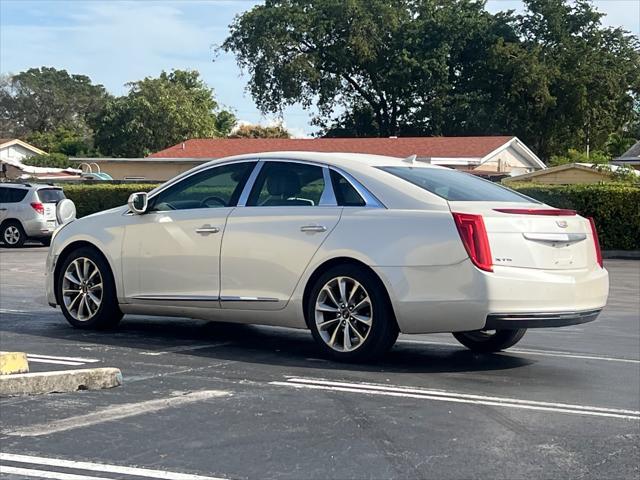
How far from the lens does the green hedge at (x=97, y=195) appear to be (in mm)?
32125

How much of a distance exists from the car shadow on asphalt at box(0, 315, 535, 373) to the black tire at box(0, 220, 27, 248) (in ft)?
54.0

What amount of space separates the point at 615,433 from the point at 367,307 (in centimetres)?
221

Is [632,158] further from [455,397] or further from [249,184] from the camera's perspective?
[455,397]

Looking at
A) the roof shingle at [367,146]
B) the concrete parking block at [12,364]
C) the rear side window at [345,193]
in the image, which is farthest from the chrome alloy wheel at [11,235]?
the concrete parking block at [12,364]

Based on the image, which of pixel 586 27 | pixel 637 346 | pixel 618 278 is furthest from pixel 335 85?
pixel 637 346

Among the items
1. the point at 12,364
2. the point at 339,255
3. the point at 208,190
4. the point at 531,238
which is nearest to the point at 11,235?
the point at 208,190

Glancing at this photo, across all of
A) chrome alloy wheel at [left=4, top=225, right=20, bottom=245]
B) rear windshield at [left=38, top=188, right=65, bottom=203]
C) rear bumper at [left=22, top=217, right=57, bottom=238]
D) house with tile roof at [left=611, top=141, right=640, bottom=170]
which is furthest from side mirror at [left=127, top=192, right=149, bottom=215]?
house with tile roof at [left=611, top=141, right=640, bottom=170]

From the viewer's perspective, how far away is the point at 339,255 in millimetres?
7535

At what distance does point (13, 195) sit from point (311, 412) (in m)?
21.4

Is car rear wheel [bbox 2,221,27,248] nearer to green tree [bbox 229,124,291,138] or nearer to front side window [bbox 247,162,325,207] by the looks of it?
front side window [bbox 247,162,325,207]

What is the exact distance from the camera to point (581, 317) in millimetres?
7402

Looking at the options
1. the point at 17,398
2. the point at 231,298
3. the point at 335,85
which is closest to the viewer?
the point at 17,398

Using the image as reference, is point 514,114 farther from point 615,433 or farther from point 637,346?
point 615,433

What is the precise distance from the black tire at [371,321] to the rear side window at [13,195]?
1963cm
